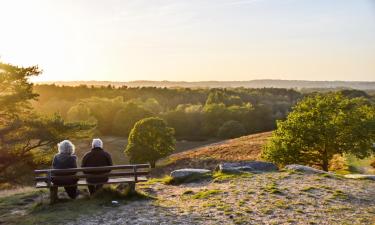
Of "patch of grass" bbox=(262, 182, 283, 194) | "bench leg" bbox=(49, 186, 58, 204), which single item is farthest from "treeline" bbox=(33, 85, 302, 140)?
"patch of grass" bbox=(262, 182, 283, 194)

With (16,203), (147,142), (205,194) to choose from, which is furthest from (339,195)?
(147,142)

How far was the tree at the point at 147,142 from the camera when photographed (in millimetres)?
44188

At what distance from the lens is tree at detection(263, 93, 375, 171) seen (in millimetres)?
26344

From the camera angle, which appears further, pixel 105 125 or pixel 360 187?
pixel 105 125

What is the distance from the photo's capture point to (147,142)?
146ft

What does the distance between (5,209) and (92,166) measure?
337 centimetres

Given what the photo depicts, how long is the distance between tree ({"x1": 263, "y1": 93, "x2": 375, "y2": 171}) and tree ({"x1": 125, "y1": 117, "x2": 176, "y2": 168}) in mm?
18516

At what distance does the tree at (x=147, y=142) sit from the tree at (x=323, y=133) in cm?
1852

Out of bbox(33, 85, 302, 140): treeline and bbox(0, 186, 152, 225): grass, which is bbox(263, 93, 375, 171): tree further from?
bbox(33, 85, 302, 140): treeline

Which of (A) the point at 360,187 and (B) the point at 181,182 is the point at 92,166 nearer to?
(B) the point at 181,182

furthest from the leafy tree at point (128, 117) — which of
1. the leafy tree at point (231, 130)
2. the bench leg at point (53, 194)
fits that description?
the bench leg at point (53, 194)

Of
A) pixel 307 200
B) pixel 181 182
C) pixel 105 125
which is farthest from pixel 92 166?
pixel 105 125

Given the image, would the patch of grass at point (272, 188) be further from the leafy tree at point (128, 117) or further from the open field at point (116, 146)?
the leafy tree at point (128, 117)

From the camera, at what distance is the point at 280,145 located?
90.7 ft
